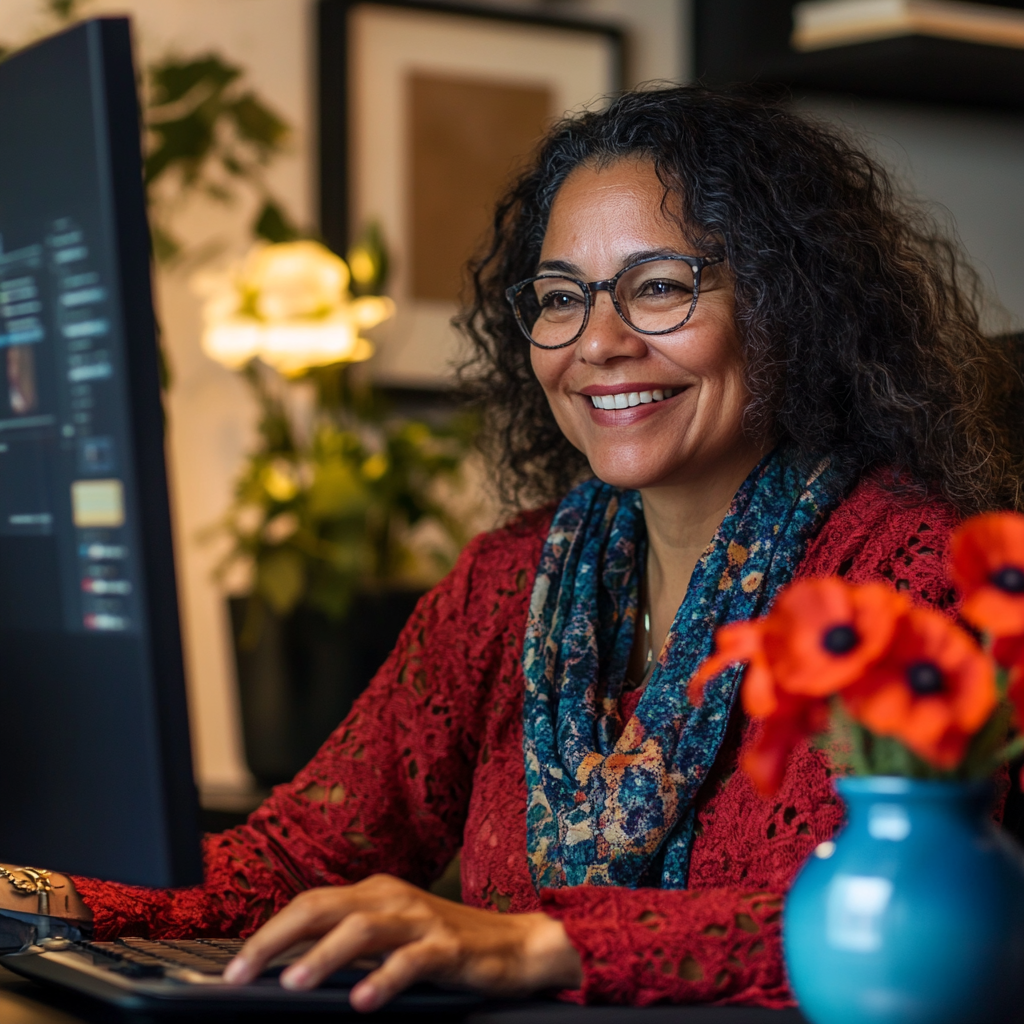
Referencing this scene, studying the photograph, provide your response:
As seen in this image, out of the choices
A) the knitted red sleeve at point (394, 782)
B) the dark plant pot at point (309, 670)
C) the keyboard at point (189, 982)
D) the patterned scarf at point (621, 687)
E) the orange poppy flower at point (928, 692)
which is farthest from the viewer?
the dark plant pot at point (309, 670)

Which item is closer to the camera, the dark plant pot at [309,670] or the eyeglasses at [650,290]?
the eyeglasses at [650,290]

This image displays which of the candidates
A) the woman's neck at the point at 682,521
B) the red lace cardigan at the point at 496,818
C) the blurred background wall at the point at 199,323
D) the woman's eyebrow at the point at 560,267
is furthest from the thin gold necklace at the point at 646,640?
the blurred background wall at the point at 199,323

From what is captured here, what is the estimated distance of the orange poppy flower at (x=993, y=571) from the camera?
1.88 feet

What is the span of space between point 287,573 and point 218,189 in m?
0.72

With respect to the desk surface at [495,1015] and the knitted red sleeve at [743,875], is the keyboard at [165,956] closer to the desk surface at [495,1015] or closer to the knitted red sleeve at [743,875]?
the desk surface at [495,1015]

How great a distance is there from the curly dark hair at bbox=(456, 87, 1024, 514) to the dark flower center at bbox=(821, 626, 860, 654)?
0.60 meters

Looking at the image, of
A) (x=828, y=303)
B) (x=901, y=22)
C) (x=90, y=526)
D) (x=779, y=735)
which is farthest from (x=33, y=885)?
(x=901, y=22)

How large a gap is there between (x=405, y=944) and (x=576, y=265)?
28.3 inches

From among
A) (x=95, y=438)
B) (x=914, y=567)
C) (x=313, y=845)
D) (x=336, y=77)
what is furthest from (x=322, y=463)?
(x=95, y=438)

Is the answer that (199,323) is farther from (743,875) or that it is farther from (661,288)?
(743,875)

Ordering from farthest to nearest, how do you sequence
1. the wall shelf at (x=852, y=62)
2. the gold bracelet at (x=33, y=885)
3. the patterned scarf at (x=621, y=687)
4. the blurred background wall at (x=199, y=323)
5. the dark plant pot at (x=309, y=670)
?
the blurred background wall at (x=199, y=323) → the wall shelf at (x=852, y=62) → the dark plant pot at (x=309, y=670) → the patterned scarf at (x=621, y=687) → the gold bracelet at (x=33, y=885)

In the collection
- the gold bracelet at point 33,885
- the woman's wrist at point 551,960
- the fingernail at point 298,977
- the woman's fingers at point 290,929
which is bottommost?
the gold bracelet at point 33,885

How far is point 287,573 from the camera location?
219 cm

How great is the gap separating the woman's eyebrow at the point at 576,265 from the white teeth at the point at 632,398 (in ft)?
0.39
